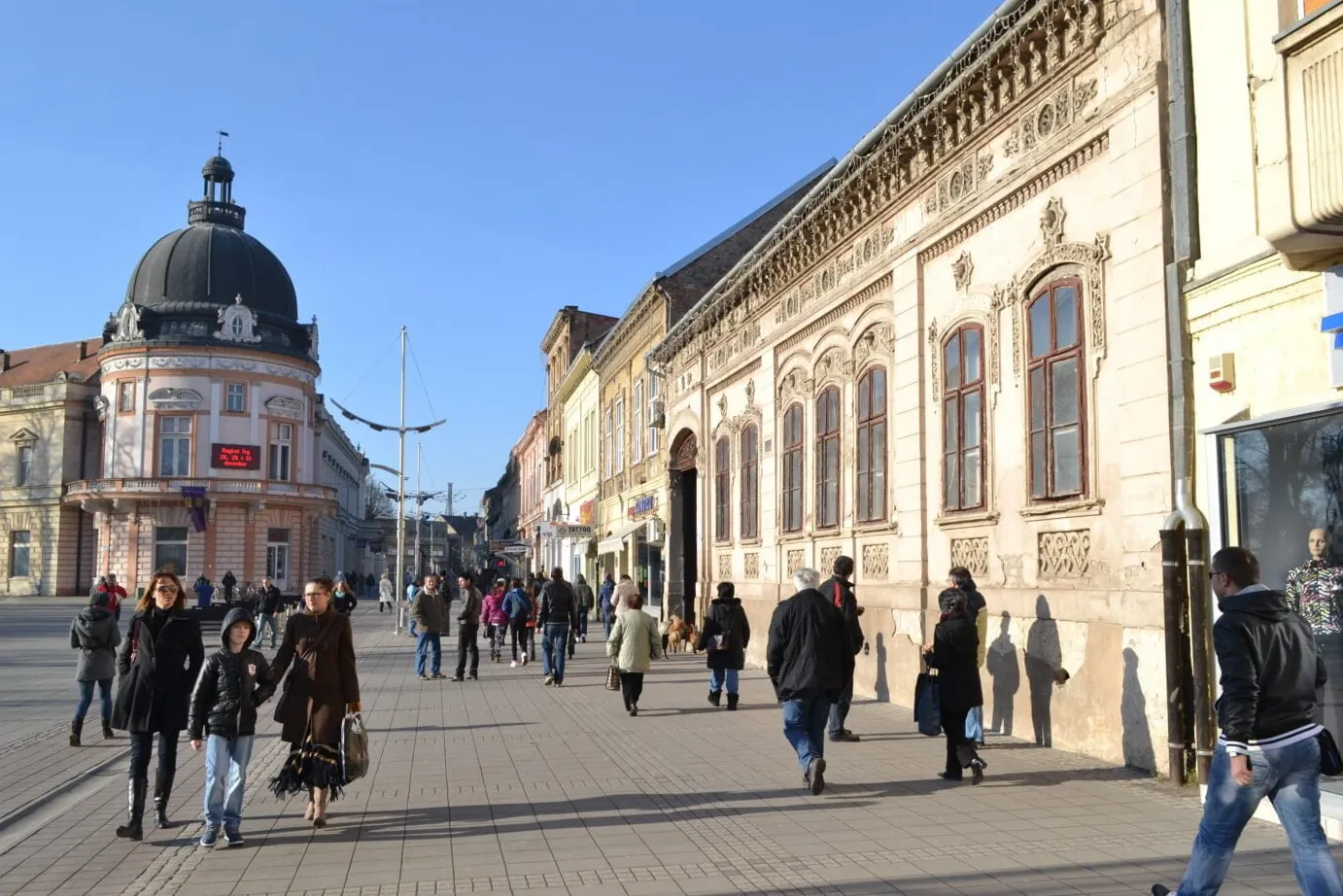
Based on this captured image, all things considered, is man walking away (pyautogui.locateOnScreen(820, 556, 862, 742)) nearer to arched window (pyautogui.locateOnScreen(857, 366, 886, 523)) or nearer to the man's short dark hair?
arched window (pyautogui.locateOnScreen(857, 366, 886, 523))

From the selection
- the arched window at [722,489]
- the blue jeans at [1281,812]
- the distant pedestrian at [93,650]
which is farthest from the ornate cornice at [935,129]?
the distant pedestrian at [93,650]

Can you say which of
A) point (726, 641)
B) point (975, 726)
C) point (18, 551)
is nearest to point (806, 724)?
point (975, 726)

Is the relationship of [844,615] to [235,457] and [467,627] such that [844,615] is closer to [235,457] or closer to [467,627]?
[467,627]

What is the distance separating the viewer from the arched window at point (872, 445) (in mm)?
15820

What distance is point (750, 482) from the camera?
2212 centimetres

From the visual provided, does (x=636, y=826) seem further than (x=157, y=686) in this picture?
Yes

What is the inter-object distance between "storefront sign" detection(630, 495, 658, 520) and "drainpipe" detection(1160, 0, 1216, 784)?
20465mm

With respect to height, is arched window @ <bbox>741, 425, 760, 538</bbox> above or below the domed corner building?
below

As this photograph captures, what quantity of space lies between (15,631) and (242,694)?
32553mm

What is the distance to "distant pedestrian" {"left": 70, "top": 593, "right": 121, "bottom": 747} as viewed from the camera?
12.5m

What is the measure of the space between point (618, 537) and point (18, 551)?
51.5 m

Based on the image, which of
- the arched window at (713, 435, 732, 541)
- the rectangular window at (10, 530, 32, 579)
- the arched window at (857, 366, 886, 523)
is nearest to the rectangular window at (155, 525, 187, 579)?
the rectangular window at (10, 530, 32, 579)

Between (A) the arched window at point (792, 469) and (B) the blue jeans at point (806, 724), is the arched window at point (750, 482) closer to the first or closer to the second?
(A) the arched window at point (792, 469)

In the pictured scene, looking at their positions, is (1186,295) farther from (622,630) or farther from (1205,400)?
(622,630)
